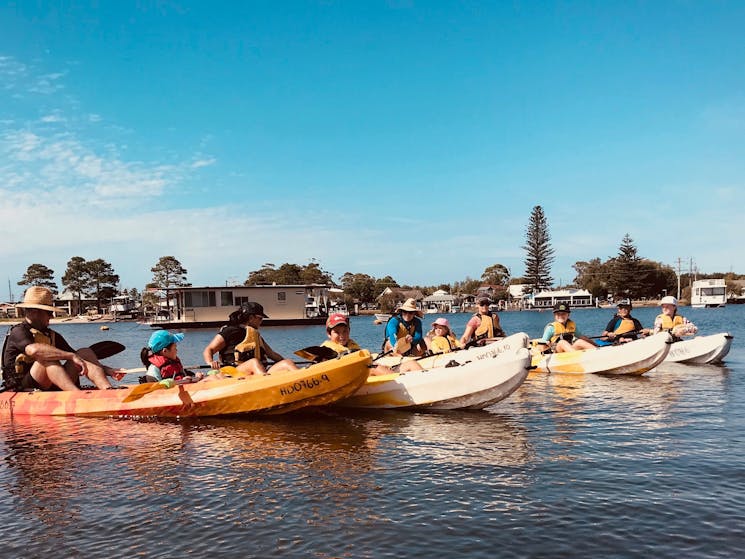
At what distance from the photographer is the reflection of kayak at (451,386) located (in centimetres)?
986

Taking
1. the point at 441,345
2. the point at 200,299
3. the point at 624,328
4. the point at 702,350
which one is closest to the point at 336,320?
the point at 441,345

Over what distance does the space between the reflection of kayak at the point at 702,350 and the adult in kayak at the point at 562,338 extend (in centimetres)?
316

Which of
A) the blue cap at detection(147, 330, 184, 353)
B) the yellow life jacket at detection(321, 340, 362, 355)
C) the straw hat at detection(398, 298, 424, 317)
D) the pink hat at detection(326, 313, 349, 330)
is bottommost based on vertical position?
the yellow life jacket at detection(321, 340, 362, 355)

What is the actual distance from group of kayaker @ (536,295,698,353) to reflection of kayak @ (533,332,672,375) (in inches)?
17.6

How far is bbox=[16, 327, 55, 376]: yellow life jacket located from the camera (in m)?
9.61

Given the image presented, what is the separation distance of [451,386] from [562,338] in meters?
6.58

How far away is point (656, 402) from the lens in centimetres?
1101

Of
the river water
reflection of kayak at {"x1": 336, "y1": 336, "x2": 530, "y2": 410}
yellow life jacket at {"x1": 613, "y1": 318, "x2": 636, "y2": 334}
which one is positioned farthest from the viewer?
yellow life jacket at {"x1": 613, "y1": 318, "x2": 636, "y2": 334}

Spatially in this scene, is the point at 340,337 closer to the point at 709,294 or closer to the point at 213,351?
the point at 213,351

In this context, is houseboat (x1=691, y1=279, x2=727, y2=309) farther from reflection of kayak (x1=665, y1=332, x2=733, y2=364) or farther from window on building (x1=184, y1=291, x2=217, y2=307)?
reflection of kayak (x1=665, y1=332, x2=733, y2=364)

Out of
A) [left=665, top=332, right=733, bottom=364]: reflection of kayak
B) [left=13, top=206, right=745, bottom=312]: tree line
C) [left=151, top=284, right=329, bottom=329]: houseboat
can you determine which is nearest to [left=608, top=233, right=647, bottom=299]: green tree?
[left=13, top=206, right=745, bottom=312]: tree line

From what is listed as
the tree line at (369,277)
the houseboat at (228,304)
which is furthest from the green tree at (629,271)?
the houseboat at (228,304)

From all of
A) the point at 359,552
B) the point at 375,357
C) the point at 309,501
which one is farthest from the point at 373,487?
the point at 375,357

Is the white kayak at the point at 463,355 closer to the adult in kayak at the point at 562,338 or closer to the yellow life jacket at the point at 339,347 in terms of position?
the yellow life jacket at the point at 339,347
